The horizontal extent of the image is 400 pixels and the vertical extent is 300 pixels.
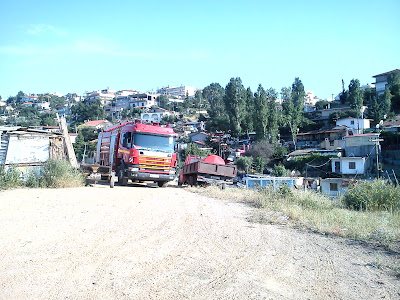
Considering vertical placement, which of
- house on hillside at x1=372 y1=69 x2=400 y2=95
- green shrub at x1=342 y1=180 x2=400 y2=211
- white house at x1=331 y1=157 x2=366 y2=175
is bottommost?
green shrub at x1=342 y1=180 x2=400 y2=211

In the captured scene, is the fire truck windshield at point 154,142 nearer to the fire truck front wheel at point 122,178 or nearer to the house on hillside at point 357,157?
the fire truck front wheel at point 122,178

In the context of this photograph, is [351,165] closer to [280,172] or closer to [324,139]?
[280,172]

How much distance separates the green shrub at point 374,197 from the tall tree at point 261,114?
50.7 meters

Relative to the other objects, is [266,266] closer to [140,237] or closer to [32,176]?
[140,237]

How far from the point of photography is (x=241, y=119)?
231 ft

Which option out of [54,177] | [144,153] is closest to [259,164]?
[144,153]

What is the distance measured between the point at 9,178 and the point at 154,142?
7.26 m

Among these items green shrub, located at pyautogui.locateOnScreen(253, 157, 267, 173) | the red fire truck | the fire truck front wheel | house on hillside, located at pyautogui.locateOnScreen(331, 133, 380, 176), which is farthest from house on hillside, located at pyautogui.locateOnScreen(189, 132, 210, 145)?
the fire truck front wheel

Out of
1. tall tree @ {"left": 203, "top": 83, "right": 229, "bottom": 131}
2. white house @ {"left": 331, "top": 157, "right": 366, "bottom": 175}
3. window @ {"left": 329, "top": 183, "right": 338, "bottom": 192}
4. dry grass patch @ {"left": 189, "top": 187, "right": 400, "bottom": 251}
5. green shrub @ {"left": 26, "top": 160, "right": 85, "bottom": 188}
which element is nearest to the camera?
dry grass patch @ {"left": 189, "top": 187, "right": 400, "bottom": 251}

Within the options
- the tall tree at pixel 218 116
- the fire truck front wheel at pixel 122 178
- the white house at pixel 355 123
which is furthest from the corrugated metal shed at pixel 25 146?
the tall tree at pixel 218 116

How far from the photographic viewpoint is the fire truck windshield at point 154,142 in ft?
62.9

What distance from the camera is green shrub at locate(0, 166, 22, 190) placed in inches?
565

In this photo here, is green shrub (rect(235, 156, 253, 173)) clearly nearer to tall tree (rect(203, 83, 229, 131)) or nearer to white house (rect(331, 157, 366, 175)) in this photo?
white house (rect(331, 157, 366, 175))

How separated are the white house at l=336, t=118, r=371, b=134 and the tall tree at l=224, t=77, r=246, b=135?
1919cm
